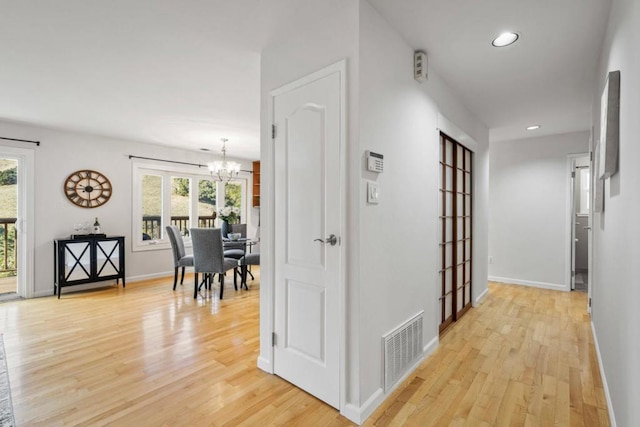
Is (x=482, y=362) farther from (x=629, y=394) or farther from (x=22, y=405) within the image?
(x=22, y=405)

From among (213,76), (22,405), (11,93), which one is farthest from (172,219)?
(22,405)

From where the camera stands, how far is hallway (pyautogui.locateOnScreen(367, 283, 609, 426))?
6.11ft

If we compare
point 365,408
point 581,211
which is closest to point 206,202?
point 365,408

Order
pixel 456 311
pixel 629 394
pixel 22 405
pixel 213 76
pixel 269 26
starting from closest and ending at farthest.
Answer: pixel 629 394 < pixel 22 405 < pixel 269 26 < pixel 213 76 < pixel 456 311

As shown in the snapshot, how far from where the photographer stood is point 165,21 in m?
2.07

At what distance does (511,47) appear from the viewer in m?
2.39

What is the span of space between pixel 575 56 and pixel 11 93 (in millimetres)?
5272

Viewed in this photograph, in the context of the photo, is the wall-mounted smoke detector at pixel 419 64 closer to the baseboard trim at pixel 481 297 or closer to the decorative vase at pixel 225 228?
the baseboard trim at pixel 481 297

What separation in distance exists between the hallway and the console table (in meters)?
4.73

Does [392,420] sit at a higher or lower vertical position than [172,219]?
lower

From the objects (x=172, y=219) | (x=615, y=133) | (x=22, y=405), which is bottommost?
(x=22, y=405)

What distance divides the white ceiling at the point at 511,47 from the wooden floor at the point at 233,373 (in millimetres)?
2439

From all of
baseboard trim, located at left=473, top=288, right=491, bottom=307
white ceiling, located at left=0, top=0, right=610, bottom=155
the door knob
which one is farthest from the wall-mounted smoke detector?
baseboard trim, located at left=473, top=288, right=491, bottom=307

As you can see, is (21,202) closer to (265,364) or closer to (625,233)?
(265,364)
